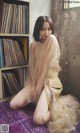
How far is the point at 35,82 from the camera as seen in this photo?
6.02 feet

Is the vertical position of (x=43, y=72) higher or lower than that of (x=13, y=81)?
higher

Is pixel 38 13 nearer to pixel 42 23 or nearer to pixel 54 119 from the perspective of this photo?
pixel 42 23

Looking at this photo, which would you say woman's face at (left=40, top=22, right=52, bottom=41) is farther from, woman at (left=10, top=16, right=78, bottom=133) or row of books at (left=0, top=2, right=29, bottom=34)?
row of books at (left=0, top=2, right=29, bottom=34)

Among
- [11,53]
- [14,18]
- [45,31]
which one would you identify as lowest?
[11,53]

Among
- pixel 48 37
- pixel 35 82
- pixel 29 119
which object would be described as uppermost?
pixel 48 37

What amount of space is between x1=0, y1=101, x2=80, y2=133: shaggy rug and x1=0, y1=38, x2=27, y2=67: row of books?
42 cm

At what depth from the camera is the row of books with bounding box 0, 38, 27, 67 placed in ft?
6.09

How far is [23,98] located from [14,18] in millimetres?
793

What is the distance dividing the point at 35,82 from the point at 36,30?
511mm

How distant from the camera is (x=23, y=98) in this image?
70.3 inches

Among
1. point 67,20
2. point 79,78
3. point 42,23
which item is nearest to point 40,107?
point 79,78

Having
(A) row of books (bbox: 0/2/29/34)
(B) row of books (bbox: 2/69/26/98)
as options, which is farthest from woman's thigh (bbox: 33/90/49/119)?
(A) row of books (bbox: 0/2/29/34)

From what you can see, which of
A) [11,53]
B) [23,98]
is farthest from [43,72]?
[11,53]

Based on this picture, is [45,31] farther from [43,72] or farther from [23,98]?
[23,98]
